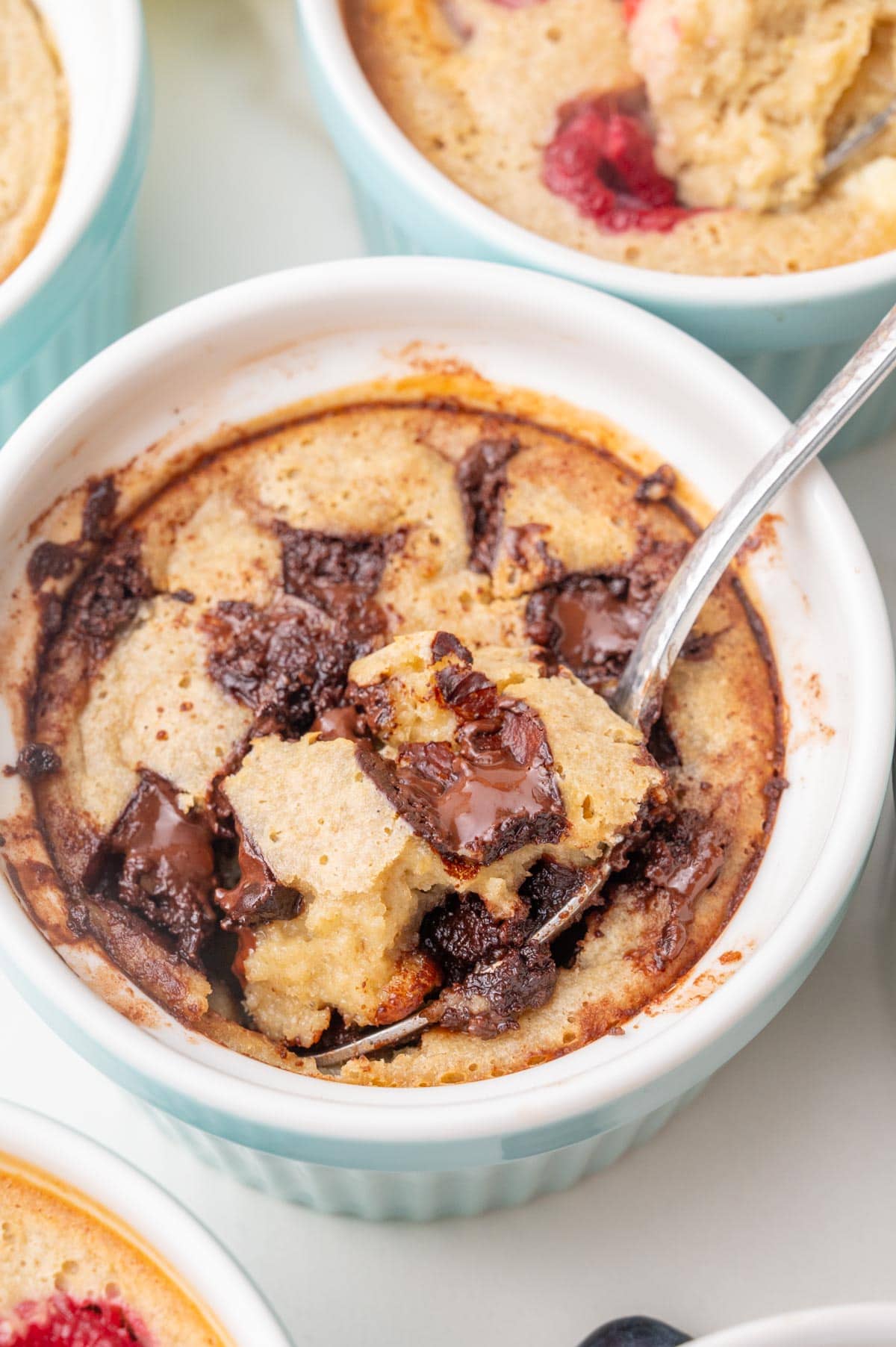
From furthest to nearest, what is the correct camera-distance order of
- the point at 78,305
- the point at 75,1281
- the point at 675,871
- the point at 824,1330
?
the point at 78,305 → the point at 675,871 → the point at 75,1281 → the point at 824,1330

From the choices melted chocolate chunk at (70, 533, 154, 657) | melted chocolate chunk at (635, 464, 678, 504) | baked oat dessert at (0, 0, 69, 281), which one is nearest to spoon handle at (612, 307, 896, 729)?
melted chocolate chunk at (635, 464, 678, 504)

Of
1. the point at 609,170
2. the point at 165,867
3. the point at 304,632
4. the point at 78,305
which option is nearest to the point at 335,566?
the point at 304,632

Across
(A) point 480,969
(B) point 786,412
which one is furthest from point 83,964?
(B) point 786,412

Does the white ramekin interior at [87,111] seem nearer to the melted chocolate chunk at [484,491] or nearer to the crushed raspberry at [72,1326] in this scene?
the melted chocolate chunk at [484,491]

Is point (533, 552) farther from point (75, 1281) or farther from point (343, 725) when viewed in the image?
point (75, 1281)

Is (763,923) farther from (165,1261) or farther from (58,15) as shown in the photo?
(58,15)
